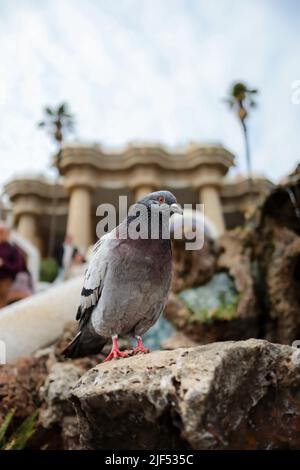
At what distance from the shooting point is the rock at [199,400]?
278cm

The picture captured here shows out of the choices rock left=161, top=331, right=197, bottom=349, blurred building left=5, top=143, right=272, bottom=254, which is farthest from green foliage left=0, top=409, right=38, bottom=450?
blurred building left=5, top=143, right=272, bottom=254

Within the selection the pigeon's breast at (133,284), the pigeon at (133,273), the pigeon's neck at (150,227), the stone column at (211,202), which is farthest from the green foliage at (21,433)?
the stone column at (211,202)

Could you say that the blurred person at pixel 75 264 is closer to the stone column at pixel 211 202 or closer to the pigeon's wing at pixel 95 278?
the pigeon's wing at pixel 95 278

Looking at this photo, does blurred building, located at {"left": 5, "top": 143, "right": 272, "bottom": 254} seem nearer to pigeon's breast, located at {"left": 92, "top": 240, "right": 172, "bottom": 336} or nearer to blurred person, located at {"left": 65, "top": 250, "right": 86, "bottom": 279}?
blurred person, located at {"left": 65, "top": 250, "right": 86, "bottom": 279}

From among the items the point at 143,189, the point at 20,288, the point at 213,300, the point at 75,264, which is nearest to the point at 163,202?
the point at 213,300

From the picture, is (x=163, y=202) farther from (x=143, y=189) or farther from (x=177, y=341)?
(x=143, y=189)

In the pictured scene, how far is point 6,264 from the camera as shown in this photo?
12852 mm

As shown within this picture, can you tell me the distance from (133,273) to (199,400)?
4.42 feet

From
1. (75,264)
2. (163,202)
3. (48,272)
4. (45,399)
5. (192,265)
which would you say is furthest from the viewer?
(48,272)

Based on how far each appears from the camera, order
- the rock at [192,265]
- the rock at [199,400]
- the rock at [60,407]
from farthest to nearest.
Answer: the rock at [192,265]
the rock at [60,407]
the rock at [199,400]

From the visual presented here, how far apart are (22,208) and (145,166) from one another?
12.6 metres

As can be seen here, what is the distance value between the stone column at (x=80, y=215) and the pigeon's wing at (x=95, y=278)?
29494 millimetres

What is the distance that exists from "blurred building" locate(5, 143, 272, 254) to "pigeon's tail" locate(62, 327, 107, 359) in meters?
28.3
